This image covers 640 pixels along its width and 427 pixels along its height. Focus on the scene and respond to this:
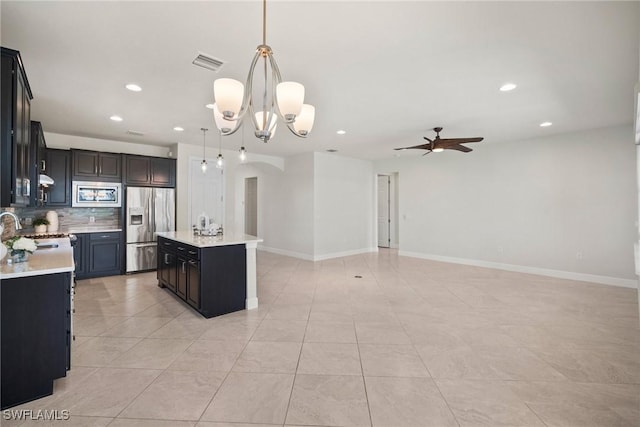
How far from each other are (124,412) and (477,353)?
2833mm

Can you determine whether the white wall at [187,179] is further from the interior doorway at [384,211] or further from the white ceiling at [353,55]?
the interior doorway at [384,211]

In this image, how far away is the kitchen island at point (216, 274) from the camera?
135 inches

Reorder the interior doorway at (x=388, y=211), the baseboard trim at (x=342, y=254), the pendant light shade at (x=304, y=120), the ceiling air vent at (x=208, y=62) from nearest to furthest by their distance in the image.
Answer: the pendant light shade at (x=304, y=120) < the ceiling air vent at (x=208, y=62) < the baseboard trim at (x=342, y=254) < the interior doorway at (x=388, y=211)

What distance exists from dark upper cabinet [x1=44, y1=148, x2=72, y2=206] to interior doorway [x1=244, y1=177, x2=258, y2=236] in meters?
5.01

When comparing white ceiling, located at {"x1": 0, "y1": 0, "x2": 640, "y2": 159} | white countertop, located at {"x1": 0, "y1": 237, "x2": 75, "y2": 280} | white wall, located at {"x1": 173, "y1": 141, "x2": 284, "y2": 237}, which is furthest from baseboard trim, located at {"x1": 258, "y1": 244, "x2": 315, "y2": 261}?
white countertop, located at {"x1": 0, "y1": 237, "x2": 75, "y2": 280}

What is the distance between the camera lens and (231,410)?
6.24 ft

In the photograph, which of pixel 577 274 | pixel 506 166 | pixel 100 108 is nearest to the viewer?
pixel 100 108

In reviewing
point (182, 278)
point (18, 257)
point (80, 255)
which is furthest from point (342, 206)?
point (18, 257)

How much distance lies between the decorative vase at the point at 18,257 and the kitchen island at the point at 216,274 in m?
1.41

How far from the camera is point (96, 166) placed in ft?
17.6

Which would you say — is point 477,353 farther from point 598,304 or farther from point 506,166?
point 506,166

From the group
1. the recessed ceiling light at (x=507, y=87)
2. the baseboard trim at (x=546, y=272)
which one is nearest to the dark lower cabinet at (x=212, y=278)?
the recessed ceiling light at (x=507, y=87)

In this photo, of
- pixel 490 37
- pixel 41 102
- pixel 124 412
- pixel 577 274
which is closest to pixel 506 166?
pixel 577 274

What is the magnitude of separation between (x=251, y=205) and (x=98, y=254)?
5050mm
